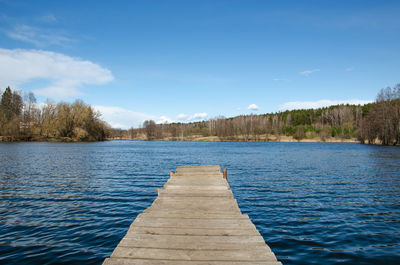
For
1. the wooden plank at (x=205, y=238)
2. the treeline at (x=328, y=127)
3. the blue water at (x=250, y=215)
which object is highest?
the treeline at (x=328, y=127)

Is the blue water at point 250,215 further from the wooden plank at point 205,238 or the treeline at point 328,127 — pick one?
the treeline at point 328,127

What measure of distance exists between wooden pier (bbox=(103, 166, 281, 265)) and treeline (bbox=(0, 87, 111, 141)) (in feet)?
335

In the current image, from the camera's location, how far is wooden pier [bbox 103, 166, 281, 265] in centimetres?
465

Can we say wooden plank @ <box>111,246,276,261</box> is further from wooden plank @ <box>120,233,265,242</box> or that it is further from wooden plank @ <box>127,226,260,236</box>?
wooden plank @ <box>127,226,260,236</box>

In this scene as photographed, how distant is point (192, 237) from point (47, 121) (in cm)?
11061

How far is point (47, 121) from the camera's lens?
99750mm

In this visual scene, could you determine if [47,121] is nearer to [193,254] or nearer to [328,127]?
[193,254]

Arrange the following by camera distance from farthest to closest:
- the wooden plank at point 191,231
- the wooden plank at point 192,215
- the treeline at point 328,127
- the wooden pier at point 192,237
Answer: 1. the treeline at point 328,127
2. the wooden plank at point 192,215
3. the wooden plank at point 191,231
4. the wooden pier at point 192,237

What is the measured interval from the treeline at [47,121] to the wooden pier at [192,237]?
102 metres

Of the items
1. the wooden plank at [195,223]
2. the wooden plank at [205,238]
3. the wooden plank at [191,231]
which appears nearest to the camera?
the wooden plank at [205,238]

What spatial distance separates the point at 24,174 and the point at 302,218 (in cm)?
2219

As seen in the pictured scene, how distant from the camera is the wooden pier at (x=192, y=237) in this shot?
4.65 m

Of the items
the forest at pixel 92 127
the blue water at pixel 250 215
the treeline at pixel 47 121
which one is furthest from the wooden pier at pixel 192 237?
the treeline at pixel 47 121

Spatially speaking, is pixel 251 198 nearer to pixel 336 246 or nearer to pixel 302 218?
pixel 302 218
